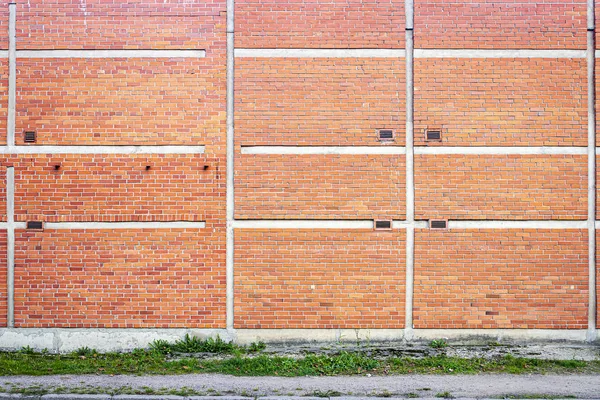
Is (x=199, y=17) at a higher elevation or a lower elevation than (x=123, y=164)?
higher

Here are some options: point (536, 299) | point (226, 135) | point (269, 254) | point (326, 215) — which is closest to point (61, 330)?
point (269, 254)

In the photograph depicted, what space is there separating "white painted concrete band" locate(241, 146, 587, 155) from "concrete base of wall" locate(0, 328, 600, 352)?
287 cm

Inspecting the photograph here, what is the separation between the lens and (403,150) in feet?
24.5

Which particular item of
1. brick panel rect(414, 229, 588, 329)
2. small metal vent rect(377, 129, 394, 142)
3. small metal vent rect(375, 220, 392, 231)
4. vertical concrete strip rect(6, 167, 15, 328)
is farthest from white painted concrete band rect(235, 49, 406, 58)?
vertical concrete strip rect(6, 167, 15, 328)

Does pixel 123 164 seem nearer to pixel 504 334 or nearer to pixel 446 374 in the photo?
pixel 446 374

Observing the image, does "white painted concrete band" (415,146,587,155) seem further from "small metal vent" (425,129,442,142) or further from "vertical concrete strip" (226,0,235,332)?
"vertical concrete strip" (226,0,235,332)

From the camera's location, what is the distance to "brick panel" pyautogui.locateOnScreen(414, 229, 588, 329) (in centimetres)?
739

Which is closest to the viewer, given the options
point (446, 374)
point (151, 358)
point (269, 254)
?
point (446, 374)

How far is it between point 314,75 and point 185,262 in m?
3.67

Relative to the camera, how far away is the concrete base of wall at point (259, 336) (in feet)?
24.0

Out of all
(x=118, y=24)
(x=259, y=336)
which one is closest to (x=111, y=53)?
(x=118, y=24)

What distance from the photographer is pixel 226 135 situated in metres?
7.43

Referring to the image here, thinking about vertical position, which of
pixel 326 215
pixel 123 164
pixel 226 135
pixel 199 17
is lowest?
pixel 326 215

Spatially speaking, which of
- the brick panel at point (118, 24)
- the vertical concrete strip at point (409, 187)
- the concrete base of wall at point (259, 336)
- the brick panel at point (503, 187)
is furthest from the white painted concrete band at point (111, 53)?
the concrete base of wall at point (259, 336)
